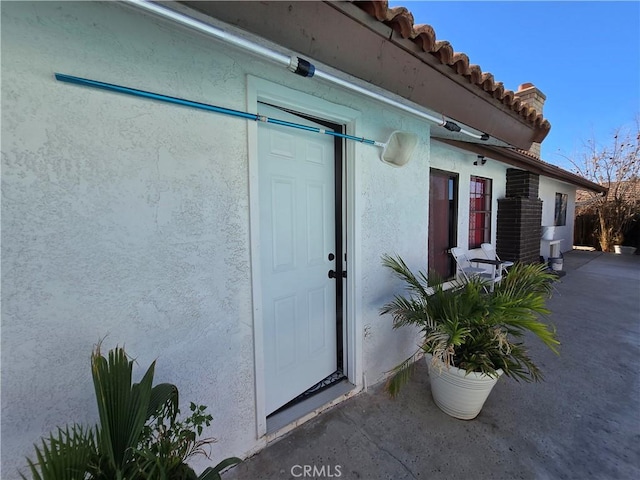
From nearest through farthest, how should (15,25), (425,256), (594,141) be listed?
(15,25), (425,256), (594,141)

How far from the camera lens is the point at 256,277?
203 centimetres

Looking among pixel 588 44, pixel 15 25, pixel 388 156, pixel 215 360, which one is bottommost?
pixel 215 360

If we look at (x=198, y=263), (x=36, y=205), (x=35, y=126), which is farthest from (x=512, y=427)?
(x=35, y=126)

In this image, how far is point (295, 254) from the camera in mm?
2512

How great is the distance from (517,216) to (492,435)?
5308 mm

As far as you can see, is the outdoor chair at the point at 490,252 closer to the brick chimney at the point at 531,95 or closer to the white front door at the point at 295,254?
the brick chimney at the point at 531,95

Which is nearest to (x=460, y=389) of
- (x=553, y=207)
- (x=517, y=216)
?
(x=517, y=216)

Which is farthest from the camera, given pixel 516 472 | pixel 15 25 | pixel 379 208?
pixel 379 208

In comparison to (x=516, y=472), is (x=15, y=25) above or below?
above

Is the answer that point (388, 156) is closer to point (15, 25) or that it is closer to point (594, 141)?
point (15, 25)

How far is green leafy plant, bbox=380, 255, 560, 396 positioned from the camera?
216cm

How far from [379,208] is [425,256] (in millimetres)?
1129

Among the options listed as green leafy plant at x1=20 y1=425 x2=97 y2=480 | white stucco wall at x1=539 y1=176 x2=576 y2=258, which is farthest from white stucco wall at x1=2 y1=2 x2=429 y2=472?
white stucco wall at x1=539 y1=176 x2=576 y2=258

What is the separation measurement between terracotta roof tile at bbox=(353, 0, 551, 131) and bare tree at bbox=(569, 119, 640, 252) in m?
14.9
